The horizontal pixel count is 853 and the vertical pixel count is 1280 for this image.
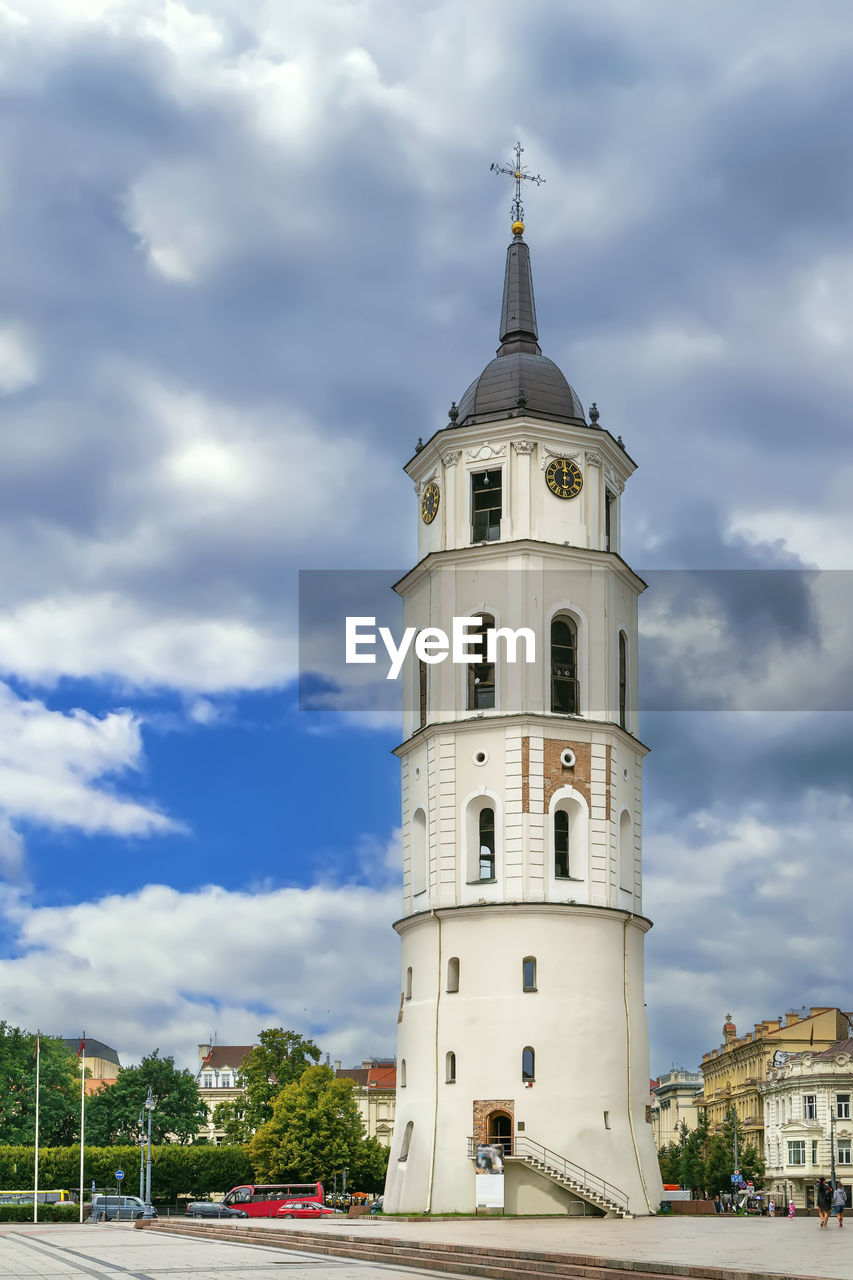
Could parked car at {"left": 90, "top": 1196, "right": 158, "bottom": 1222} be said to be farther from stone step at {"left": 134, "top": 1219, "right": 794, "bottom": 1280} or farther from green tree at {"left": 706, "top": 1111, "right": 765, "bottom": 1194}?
green tree at {"left": 706, "top": 1111, "right": 765, "bottom": 1194}

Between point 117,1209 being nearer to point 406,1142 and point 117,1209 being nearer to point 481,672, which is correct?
point 406,1142

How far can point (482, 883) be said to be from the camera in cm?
5306

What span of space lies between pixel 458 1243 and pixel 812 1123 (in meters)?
103

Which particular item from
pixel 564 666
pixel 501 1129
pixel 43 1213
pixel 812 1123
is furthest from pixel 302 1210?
pixel 812 1123

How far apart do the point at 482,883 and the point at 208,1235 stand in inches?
565

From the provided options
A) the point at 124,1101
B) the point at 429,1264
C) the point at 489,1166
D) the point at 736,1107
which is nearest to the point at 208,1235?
the point at 489,1166

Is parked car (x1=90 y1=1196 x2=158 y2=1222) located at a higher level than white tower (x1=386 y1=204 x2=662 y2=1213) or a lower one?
lower

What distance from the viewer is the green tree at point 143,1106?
11606 centimetres

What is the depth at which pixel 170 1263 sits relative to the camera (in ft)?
96.8

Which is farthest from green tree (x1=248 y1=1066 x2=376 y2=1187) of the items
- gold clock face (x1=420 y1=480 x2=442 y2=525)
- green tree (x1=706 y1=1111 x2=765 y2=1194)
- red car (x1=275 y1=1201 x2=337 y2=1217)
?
green tree (x1=706 y1=1111 x2=765 y2=1194)

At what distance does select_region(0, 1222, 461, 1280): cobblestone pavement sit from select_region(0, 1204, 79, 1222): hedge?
34.5 m

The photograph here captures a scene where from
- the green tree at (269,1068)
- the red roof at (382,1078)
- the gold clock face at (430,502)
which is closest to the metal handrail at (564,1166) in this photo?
the gold clock face at (430,502)

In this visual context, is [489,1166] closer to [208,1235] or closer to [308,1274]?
[208,1235]

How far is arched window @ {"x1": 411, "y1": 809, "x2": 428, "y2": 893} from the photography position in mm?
55438
